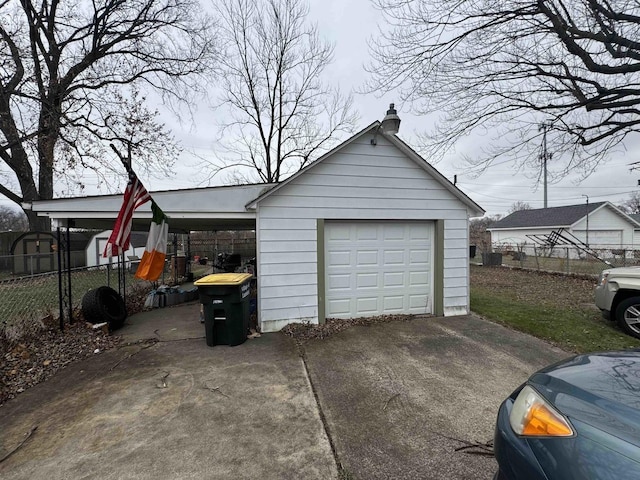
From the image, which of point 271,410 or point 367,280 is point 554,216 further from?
point 271,410

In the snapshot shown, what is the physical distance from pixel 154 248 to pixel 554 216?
32.2 metres

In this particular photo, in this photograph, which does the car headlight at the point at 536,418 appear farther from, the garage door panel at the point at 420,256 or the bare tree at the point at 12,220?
the bare tree at the point at 12,220

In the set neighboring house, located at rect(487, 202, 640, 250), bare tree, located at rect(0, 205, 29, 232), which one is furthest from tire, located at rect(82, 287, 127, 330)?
bare tree, located at rect(0, 205, 29, 232)

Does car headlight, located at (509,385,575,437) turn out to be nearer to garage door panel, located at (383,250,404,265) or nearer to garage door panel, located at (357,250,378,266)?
garage door panel, located at (357,250,378,266)

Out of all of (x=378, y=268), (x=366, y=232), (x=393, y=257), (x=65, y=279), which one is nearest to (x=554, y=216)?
(x=393, y=257)

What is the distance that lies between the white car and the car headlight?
5265mm

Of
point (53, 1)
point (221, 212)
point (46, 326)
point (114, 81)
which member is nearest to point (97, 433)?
point (221, 212)

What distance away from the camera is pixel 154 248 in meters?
5.00

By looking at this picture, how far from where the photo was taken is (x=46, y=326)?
542 cm

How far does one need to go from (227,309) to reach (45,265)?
57.5 feet

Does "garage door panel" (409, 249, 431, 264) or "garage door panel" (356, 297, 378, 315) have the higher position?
"garage door panel" (409, 249, 431, 264)

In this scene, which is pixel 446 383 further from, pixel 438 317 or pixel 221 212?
pixel 221 212

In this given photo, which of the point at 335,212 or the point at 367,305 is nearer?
the point at 335,212

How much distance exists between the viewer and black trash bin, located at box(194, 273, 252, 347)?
475 centimetres
